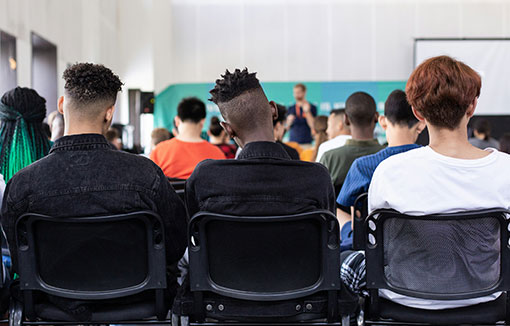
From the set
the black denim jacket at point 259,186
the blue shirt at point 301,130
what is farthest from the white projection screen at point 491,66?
the black denim jacket at point 259,186

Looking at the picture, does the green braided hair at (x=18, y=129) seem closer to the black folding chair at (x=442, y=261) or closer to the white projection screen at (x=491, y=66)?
the black folding chair at (x=442, y=261)

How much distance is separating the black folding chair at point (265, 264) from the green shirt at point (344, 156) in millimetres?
1435

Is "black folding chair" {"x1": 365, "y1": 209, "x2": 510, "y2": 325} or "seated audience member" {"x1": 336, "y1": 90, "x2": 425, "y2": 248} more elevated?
"seated audience member" {"x1": 336, "y1": 90, "x2": 425, "y2": 248}

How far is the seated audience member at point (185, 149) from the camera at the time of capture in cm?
377

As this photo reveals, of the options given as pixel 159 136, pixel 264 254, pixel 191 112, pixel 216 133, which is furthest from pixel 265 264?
pixel 159 136

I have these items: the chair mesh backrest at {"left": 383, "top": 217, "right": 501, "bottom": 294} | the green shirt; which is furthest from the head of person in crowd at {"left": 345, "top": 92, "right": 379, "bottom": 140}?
the chair mesh backrest at {"left": 383, "top": 217, "right": 501, "bottom": 294}

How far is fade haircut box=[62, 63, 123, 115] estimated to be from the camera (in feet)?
6.19

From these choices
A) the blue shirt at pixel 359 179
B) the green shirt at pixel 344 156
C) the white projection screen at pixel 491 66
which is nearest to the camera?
the blue shirt at pixel 359 179

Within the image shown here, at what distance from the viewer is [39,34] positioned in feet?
25.4

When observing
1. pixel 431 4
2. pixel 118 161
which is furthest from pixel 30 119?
pixel 431 4

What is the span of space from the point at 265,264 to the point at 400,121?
1.20m

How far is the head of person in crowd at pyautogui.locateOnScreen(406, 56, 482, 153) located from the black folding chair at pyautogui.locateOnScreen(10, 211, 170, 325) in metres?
0.86

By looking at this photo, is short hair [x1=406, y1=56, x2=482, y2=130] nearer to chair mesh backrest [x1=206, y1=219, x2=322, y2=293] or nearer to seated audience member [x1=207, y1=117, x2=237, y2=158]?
chair mesh backrest [x1=206, y1=219, x2=322, y2=293]

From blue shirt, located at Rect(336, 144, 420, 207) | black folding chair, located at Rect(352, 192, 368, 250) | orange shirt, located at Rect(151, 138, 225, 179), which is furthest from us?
orange shirt, located at Rect(151, 138, 225, 179)
